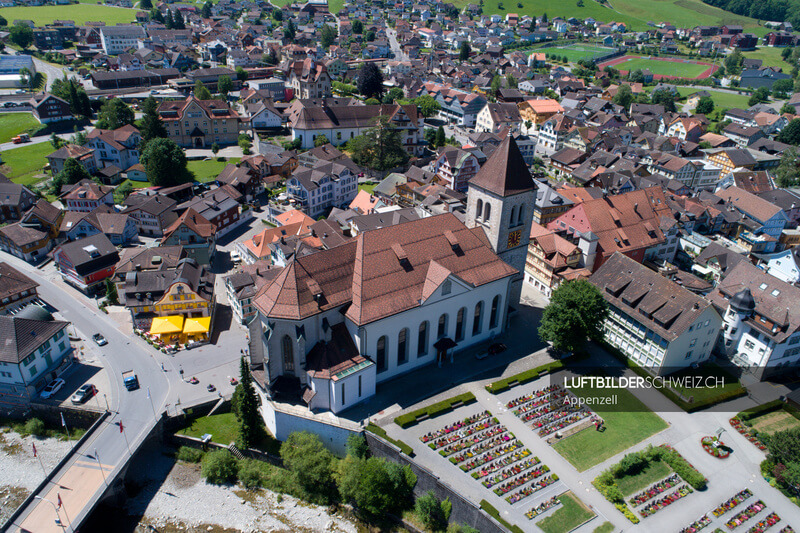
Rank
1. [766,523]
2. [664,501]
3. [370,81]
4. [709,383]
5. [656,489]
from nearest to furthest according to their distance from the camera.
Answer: [766,523] < [664,501] < [656,489] < [709,383] < [370,81]

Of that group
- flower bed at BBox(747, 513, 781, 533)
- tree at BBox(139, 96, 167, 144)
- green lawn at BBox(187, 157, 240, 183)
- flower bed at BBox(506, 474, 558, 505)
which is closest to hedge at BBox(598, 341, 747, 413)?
flower bed at BBox(747, 513, 781, 533)

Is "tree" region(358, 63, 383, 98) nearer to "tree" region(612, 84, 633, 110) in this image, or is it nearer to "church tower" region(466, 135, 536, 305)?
"tree" region(612, 84, 633, 110)

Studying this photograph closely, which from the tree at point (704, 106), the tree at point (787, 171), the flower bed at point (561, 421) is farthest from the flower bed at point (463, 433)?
the tree at point (704, 106)

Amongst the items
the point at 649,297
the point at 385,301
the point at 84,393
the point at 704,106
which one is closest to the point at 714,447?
the point at 649,297

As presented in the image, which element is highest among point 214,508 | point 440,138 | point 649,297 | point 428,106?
point 649,297

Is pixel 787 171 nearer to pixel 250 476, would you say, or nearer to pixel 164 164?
pixel 250 476

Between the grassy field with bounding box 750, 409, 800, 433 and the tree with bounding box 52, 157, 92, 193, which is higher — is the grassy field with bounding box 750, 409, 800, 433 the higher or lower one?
the lower one
